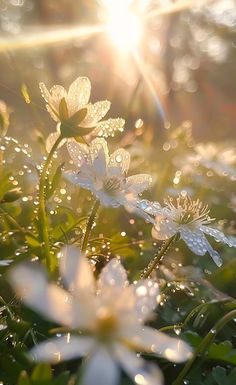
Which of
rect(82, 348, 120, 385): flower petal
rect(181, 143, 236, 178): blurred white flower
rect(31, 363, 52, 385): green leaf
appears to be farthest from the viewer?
rect(181, 143, 236, 178): blurred white flower

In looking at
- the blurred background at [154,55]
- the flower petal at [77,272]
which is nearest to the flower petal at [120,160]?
the flower petal at [77,272]

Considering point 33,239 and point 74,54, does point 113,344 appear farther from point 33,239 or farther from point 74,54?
point 74,54

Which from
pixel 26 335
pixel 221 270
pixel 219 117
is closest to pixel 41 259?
pixel 26 335

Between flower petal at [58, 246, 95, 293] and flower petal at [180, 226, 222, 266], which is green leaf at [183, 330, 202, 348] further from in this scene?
flower petal at [58, 246, 95, 293]

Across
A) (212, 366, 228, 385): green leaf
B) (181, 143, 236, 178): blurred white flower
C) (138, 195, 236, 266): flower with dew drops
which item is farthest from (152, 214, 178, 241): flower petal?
(181, 143, 236, 178): blurred white flower

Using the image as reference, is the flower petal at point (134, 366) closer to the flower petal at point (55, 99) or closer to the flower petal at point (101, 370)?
the flower petal at point (101, 370)
